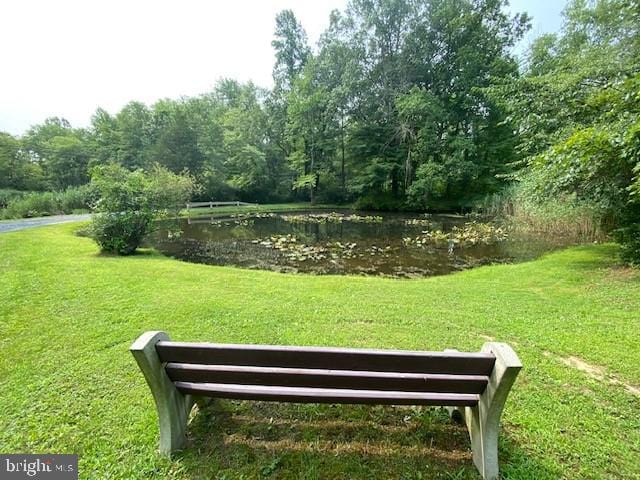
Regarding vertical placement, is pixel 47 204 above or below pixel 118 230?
above

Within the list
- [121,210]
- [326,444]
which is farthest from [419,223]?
[326,444]

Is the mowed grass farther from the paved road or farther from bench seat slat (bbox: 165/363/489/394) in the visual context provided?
the paved road

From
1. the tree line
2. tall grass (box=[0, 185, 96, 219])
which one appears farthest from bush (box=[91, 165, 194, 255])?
the tree line

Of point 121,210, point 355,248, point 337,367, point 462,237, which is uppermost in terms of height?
point 121,210

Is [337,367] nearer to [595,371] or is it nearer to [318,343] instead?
[318,343]

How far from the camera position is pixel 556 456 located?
180cm

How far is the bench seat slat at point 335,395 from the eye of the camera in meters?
1.57

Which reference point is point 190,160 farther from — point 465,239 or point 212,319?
point 212,319

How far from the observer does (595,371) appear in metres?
2.75

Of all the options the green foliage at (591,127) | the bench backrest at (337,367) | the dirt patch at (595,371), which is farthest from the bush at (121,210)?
the green foliage at (591,127)

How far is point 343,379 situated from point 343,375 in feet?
0.08

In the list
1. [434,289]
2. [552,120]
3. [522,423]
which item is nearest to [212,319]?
[522,423]

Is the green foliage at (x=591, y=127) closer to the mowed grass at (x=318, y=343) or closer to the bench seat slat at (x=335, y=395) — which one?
the mowed grass at (x=318, y=343)

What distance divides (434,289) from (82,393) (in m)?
5.09
